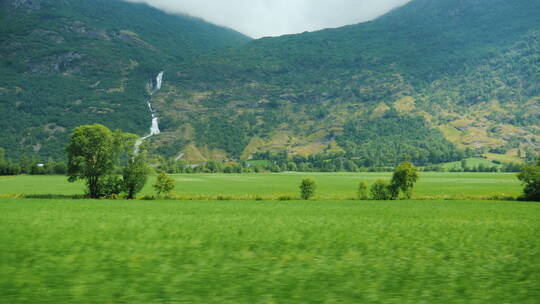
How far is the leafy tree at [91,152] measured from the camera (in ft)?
201

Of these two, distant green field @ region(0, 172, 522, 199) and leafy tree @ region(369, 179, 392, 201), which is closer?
leafy tree @ region(369, 179, 392, 201)

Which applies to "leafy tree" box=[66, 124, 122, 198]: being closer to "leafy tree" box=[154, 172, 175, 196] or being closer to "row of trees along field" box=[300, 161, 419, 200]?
"leafy tree" box=[154, 172, 175, 196]

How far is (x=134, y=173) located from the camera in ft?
212

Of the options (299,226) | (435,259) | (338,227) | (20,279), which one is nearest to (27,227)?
(20,279)

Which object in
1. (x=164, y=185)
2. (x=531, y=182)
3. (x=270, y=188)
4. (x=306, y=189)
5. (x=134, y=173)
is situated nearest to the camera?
(x=134, y=173)

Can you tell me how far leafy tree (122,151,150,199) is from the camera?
6425 centimetres

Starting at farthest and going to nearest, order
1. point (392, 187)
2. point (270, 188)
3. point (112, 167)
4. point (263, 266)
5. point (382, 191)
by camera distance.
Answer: point (270, 188), point (392, 187), point (382, 191), point (112, 167), point (263, 266)

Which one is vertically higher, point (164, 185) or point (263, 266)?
point (164, 185)

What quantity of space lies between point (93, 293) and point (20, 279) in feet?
11.3

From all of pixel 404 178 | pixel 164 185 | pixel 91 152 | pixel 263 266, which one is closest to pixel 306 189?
pixel 404 178

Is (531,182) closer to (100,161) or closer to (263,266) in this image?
(263,266)

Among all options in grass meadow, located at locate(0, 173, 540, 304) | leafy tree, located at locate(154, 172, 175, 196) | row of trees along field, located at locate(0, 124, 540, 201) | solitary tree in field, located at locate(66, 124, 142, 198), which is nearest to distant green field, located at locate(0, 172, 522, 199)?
leafy tree, located at locate(154, 172, 175, 196)

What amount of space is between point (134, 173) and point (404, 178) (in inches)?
2120

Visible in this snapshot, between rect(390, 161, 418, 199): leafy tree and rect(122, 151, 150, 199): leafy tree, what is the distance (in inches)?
1968
